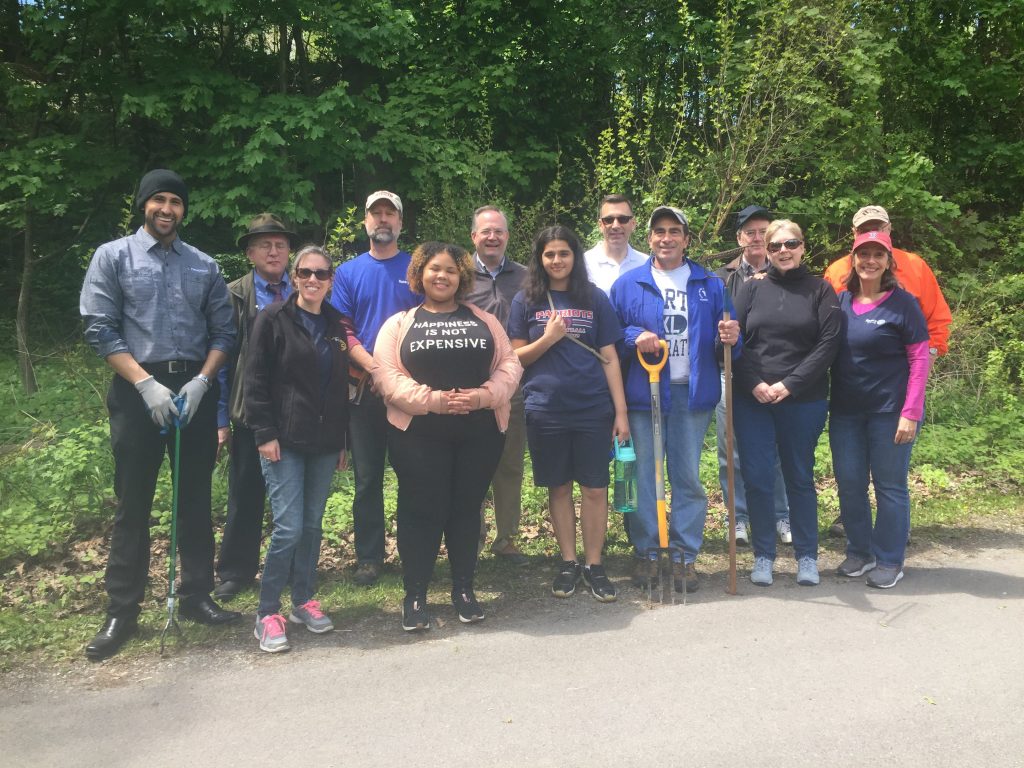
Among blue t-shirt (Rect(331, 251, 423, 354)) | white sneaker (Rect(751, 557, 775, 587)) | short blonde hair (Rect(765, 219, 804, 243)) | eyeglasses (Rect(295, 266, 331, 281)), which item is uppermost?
short blonde hair (Rect(765, 219, 804, 243))

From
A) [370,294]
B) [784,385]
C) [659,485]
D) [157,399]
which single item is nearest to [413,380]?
[370,294]

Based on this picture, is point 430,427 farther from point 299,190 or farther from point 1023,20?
point 1023,20

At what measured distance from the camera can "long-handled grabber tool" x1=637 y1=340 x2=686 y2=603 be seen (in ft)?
16.7

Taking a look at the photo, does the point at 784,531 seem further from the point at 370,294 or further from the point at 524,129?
the point at 524,129

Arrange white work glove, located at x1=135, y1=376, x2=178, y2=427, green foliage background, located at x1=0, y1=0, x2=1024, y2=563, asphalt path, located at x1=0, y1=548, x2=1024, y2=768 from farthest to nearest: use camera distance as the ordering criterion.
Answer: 1. green foliage background, located at x1=0, y1=0, x2=1024, y2=563
2. white work glove, located at x1=135, y1=376, x2=178, y2=427
3. asphalt path, located at x1=0, y1=548, x2=1024, y2=768

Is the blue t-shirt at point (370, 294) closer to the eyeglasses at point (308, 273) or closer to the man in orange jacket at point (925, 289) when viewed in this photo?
the eyeglasses at point (308, 273)

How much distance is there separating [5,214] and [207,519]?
8710 millimetres

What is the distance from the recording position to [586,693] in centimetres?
379

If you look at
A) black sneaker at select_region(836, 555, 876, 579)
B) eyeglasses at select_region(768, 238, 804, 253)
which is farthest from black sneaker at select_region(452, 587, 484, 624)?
eyeglasses at select_region(768, 238, 804, 253)

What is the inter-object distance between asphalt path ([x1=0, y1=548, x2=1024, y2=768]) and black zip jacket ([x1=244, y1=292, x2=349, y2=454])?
3.51ft

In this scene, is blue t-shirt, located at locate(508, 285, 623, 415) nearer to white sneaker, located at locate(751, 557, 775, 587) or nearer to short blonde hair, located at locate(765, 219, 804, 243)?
short blonde hair, located at locate(765, 219, 804, 243)

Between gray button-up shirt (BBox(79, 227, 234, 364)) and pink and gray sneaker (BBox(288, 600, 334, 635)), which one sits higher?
gray button-up shirt (BBox(79, 227, 234, 364))

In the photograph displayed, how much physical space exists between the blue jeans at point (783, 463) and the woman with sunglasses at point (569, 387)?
0.85m

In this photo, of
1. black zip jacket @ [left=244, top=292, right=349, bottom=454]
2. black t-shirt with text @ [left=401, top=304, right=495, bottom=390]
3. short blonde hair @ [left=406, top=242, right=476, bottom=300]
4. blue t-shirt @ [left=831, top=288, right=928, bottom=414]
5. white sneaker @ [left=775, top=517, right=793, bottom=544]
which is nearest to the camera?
black zip jacket @ [left=244, top=292, right=349, bottom=454]
